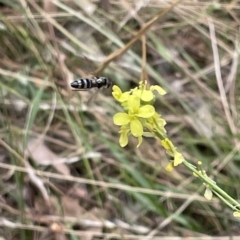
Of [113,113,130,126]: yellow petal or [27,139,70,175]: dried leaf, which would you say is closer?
[113,113,130,126]: yellow petal

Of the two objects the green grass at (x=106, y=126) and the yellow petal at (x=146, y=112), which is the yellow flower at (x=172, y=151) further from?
the green grass at (x=106, y=126)

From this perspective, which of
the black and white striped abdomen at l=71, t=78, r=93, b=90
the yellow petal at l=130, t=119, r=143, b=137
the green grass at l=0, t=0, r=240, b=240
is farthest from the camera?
the green grass at l=0, t=0, r=240, b=240

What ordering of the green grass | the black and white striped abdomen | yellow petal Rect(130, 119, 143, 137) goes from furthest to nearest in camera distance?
the green grass → the black and white striped abdomen → yellow petal Rect(130, 119, 143, 137)

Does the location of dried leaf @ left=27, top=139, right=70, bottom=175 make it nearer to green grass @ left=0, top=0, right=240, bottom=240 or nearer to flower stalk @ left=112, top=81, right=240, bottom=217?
green grass @ left=0, top=0, right=240, bottom=240

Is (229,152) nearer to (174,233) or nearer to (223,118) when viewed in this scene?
(223,118)

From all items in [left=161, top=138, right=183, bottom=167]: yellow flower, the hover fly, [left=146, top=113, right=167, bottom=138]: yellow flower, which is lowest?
the hover fly

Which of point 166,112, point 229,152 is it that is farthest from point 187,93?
point 229,152

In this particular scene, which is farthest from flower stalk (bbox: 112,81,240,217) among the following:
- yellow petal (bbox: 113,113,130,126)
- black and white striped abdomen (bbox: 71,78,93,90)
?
black and white striped abdomen (bbox: 71,78,93,90)
